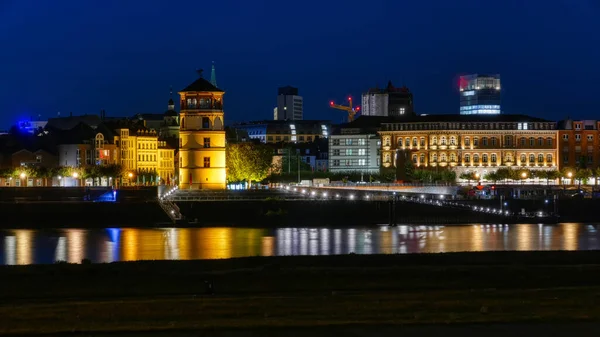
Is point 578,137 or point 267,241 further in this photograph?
point 578,137

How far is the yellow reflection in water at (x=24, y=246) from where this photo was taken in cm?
4697

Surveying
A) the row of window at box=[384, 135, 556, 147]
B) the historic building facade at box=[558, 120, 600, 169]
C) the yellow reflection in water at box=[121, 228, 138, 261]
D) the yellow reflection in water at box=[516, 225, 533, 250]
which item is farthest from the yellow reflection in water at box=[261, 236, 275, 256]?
the historic building facade at box=[558, 120, 600, 169]

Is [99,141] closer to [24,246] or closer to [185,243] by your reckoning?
[24,246]

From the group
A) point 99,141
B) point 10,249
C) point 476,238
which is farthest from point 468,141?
point 10,249

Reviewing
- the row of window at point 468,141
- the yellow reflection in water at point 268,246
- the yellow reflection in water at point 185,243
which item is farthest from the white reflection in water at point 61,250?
the row of window at point 468,141

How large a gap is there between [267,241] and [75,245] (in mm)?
12023

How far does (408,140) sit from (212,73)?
39750 millimetres

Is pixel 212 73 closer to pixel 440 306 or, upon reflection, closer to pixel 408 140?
pixel 408 140

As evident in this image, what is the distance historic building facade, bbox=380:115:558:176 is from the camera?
158 meters

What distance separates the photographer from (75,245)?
56.3 metres

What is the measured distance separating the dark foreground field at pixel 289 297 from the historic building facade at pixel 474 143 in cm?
12999

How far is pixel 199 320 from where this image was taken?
2164 centimetres

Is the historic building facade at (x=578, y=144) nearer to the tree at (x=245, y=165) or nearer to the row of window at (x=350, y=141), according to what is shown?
the row of window at (x=350, y=141)

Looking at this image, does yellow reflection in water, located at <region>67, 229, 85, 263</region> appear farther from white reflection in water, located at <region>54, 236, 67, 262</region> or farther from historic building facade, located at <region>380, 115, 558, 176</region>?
historic building facade, located at <region>380, 115, 558, 176</region>
